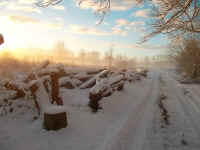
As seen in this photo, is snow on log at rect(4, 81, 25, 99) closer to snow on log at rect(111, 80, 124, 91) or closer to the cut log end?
the cut log end

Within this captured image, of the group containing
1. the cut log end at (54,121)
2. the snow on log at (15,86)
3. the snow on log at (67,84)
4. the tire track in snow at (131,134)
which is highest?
the snow on log at (15,86)

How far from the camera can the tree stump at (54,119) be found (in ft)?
13.0

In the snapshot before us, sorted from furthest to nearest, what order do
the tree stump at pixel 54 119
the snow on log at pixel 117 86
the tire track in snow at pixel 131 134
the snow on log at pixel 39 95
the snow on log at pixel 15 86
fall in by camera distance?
the snow on log at pixel 117 86, the snow on log at pixel 15 86, the snow on log at pixel 39 95, the tree stump at pixel 54 119, the tire track in snow at pixel 131 134

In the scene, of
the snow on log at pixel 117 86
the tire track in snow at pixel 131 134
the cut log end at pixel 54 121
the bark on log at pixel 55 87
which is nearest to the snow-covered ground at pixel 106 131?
the tire track in snow at pixel 131 134

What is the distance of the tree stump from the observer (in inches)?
156

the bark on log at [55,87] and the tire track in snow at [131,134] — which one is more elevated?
the bark on log at [55,87]

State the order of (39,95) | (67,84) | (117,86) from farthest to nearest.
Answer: (67,84) → (117,86) → (39,95)

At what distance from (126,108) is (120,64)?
68670 millimetres

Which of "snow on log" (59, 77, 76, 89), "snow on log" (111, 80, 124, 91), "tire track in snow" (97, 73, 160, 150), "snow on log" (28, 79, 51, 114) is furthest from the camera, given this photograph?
"snow on log" (59, 77, 76, 89)

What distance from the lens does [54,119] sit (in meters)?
3.99

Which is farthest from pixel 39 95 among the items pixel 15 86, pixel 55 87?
pixel 15 86

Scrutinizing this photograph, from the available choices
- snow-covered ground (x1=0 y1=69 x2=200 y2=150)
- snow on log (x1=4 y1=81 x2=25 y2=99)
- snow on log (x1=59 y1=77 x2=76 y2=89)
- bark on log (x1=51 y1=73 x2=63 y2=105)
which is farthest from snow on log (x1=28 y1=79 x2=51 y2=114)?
snow on log (x1=59 y1=77 x2=76 y2=89)

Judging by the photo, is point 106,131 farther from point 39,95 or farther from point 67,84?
point 67,84

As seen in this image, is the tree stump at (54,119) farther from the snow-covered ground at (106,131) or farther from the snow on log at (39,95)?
the snow on log at (39,95)
